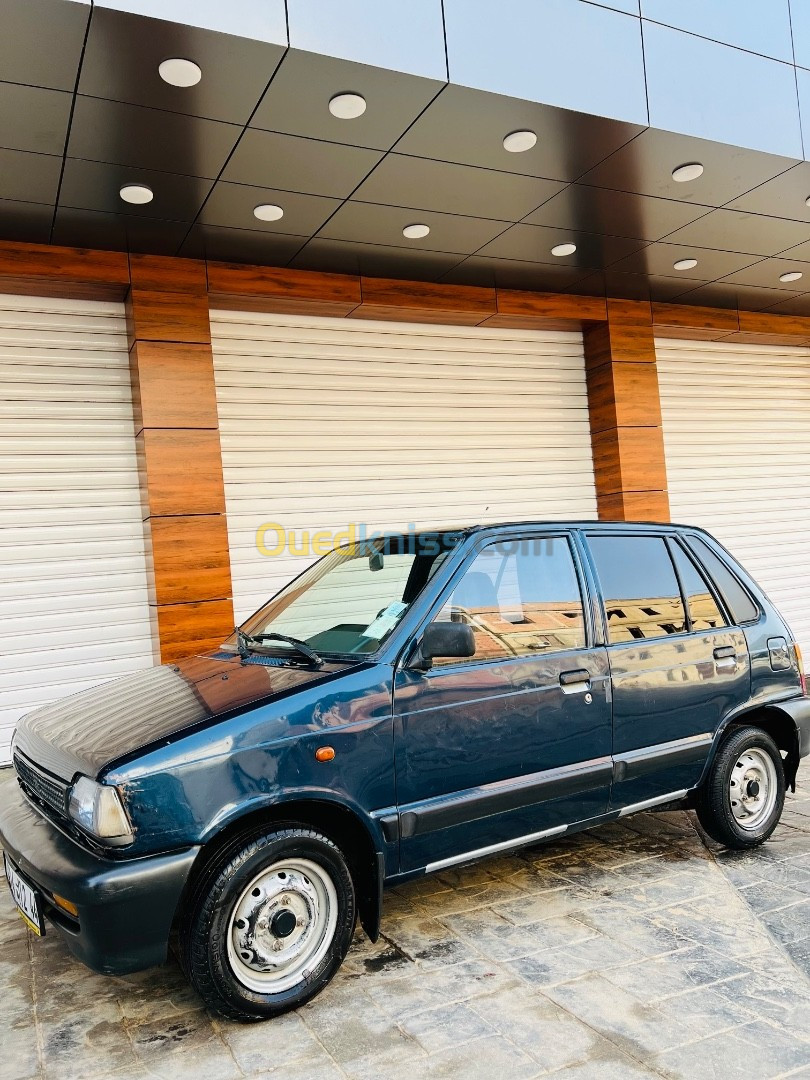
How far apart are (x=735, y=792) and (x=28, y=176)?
5963 mm

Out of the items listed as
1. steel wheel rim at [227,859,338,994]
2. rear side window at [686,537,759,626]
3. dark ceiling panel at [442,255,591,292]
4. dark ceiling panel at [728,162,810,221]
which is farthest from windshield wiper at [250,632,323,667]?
dark ceiling panel at [728,162,810,221]

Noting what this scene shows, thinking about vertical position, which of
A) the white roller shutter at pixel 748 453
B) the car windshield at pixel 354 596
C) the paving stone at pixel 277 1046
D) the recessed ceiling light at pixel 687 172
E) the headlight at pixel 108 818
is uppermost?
the recessed ceiling light at pixel 687 172

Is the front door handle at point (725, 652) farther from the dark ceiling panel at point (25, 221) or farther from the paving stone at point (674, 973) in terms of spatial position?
the dark ceiling panel at point (25, 221)

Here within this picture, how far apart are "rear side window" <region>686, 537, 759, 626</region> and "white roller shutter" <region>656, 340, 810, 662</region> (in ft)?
19.4

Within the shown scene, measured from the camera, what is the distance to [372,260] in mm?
7719

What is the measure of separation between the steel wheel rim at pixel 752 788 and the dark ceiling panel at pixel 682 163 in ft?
14.3

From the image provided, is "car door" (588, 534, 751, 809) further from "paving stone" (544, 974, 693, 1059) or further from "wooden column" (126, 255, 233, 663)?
"wooden column" (126, 255, 233, 663)

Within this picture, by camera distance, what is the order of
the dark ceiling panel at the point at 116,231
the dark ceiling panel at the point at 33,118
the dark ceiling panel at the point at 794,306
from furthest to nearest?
the dark ceiling panel at the point at 794,306 < the dark ceiling panel at the point at 116,231 < the dark ceiling panel at the point at 33,118

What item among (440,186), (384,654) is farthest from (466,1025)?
(440,186)

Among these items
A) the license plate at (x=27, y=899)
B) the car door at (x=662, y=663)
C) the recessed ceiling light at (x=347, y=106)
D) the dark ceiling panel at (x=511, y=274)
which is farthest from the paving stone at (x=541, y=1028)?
the dark ceiling panel at (x=511, y=274)

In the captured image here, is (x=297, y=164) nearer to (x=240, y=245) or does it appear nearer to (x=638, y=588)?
(x=240, y=245)

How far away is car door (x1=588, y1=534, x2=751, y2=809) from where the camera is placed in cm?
382

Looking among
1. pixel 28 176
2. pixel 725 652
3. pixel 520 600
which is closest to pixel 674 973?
pixel 520 600

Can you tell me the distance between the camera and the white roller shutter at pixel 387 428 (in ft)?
25.7
